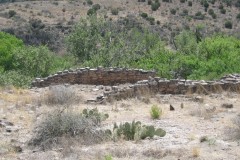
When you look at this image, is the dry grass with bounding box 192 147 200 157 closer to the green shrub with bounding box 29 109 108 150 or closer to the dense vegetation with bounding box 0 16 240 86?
the green shrub with bounding box 29 109 108 150

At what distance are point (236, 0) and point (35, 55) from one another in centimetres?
4850

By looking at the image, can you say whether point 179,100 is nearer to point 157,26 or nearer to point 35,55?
point 35,55

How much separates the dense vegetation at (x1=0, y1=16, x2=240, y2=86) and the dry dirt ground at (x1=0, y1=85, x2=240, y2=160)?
551cm

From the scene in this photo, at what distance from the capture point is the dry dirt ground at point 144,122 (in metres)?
8.87

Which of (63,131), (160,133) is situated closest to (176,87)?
(160,133)

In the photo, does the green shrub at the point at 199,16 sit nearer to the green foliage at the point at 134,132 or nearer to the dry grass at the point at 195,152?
the green foliage at the point at 134,132

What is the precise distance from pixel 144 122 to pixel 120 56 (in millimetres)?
25197

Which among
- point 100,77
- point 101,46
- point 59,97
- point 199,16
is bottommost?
point 199,16

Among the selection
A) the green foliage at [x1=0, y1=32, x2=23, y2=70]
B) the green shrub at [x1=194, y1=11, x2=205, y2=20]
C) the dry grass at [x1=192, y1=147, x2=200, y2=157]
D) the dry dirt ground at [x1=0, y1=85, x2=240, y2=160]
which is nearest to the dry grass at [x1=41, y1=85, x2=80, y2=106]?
the dry dirt ground at [x1=0, y1=85, x2=240, y2=160]

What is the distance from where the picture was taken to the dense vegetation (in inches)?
936

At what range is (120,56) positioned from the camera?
3600cm

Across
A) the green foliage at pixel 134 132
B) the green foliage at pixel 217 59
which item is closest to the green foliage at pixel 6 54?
the green foliage at pixel 217 59

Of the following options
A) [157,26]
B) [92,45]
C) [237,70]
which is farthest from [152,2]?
[237,70]

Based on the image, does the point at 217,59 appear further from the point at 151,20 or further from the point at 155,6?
the point at 155,6
